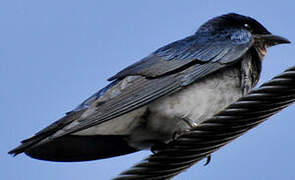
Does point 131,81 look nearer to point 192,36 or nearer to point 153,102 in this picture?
point 153,102

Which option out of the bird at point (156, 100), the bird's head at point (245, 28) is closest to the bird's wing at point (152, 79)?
the bird at point (156, 100)

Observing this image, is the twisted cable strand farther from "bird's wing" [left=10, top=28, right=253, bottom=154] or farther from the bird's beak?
the bird's beak

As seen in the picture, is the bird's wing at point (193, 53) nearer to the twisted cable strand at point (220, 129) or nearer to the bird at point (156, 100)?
the bird at point (156, 100)

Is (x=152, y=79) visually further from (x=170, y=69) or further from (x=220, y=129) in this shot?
(x=220, y=129)

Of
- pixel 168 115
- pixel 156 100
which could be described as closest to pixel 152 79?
pixel 156 100

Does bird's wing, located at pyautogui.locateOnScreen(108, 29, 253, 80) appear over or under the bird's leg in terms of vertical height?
over

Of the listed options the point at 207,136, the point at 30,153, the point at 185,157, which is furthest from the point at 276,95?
the point at 30,153

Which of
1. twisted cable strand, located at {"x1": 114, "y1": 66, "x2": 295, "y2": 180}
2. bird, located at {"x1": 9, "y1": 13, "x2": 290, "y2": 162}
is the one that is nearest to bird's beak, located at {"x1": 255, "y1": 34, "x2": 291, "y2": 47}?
bird, located at {"x1": 9, "y1": 13, "x2": 290, "y2": 162}
